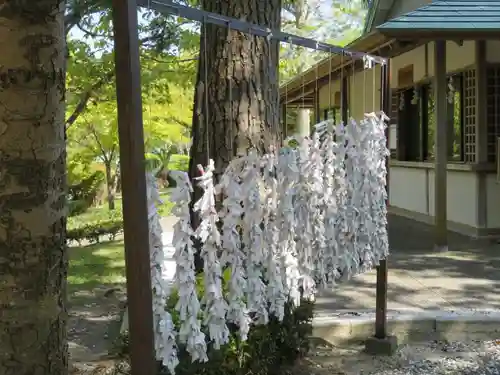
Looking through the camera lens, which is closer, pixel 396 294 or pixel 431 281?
pixel 396 294

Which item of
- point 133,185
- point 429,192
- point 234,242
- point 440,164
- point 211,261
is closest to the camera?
point 133,185

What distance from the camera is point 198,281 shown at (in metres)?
3.59

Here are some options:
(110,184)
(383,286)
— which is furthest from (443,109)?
(110,184)

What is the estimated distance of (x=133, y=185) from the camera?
7.36 feet

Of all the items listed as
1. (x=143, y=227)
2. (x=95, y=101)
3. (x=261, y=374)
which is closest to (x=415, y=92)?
(x=95, y=101)

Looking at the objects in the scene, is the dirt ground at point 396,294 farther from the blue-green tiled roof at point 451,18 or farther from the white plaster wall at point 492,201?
the blue-green tiled roof at point 451,18

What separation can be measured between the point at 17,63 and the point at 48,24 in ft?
0.54

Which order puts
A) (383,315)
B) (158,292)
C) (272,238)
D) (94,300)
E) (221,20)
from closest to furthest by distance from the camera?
1. (158,292)
2. (221,20)
3. (272,238)
4. (383,315)
5. (94,300)

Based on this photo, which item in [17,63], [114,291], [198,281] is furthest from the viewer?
[114,291]

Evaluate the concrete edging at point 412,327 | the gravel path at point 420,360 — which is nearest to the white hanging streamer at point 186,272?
the gravel path at point 420,360

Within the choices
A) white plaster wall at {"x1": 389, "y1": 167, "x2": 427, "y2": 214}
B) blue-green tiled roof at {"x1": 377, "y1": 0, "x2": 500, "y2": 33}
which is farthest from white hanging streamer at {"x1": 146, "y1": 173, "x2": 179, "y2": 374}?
white plaster wall at {"x1": 389, "y1": 167, "x2": 427, "y2": 214}

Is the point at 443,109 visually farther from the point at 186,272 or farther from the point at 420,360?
the point at 186,272

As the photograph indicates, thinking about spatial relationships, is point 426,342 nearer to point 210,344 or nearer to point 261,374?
point 261,374

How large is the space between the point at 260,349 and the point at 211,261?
3.59 feet
